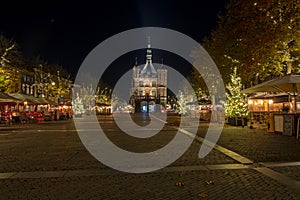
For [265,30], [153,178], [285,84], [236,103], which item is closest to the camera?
[153,178]

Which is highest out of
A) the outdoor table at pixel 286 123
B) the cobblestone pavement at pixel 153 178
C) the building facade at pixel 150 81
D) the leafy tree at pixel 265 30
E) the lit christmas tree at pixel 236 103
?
the building facade at pixel 150 81

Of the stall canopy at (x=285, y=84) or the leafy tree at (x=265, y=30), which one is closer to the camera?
the stall canopy at (x=285, y=84)

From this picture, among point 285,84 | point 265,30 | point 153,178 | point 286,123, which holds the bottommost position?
point 153,178

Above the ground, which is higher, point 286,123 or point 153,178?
point 286,123

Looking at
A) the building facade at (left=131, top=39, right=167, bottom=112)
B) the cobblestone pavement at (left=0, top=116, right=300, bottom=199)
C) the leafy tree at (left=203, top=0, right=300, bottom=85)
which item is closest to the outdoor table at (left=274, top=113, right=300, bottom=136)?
the leafy tree at (left=203, top=0, right=300, bottom=85)

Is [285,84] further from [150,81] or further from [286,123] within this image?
[150,81]

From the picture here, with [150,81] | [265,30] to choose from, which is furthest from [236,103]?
[150,81]

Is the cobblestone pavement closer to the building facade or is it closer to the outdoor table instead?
the outdoor table

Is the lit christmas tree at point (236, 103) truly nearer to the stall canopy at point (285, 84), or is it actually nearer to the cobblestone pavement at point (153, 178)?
the stall canopy at point (285, 84)

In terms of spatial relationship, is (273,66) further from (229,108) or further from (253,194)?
(253,194)

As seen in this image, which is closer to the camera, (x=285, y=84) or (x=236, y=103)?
(x=285, y=84)

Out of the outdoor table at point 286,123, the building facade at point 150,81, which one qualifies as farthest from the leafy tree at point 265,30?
the building facade at point 150,81

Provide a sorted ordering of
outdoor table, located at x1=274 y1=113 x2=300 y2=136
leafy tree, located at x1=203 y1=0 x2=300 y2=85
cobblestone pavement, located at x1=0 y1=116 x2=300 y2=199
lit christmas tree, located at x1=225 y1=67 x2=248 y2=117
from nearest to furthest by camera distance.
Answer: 1. cobblestone pavement, located at x1=0 y1=116 x2=300 y2=199
2. outdoor table, located at x1=274 y1=113 x2=300 y2=136
3. leafy tree, located at x1=203 y1=0 x2=300 y2=85
4. lit christmas tree, located at x1=225 y1=67 x2=248 y2=117

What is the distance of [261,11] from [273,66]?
20.3 ft
